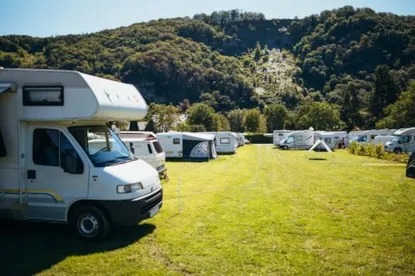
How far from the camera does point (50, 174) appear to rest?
671 cm

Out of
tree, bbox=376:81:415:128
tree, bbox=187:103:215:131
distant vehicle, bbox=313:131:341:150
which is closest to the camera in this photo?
distant vehicle, bbox=313:131:341:150

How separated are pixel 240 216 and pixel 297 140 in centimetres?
3236

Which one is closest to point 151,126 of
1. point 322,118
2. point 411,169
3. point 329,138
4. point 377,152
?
point 329,138

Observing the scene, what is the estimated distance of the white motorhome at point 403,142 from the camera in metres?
28.3

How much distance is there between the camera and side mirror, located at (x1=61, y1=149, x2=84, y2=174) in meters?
6.42

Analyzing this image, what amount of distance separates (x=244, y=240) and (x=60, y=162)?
4.21 m

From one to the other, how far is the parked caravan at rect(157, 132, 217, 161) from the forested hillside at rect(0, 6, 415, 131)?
45051 millimetres

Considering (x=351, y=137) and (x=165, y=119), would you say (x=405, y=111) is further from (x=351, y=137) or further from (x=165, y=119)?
(x=165, y=119)

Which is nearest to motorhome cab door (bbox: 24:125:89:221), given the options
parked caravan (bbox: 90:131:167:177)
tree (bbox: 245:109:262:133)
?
parked caravan (bbox: 90:131:167:177)

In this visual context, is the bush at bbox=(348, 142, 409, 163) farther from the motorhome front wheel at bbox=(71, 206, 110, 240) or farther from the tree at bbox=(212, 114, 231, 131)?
the tree at bbox=(212, 114, 231, 131)

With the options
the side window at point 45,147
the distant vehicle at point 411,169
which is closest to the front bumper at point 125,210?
the side window at point 45,147

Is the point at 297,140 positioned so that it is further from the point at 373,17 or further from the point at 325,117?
the point at 373,17

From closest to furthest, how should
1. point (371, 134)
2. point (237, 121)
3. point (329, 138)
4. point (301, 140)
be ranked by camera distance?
point (371, 134), point (301, 140), point (329, 138), point (237, 121)

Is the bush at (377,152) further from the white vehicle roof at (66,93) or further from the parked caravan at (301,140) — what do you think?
the white vehicle roof at (66,93)
